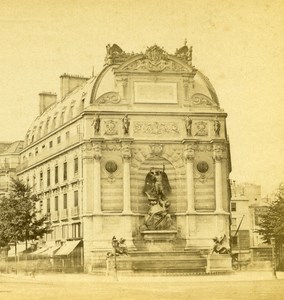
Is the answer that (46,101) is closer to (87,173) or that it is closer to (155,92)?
(87,173)

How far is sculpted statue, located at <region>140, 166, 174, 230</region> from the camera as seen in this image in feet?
111

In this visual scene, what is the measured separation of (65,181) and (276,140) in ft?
51.2

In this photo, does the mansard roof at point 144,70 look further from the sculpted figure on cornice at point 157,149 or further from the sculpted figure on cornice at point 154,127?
the sculpted figure on cornice at point 157,149

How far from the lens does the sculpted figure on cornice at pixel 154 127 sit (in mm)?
34241

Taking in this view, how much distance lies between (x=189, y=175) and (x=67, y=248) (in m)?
6.22

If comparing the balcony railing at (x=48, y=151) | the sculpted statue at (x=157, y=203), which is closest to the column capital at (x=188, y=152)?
the sculpted statue at (x=157, y=203)

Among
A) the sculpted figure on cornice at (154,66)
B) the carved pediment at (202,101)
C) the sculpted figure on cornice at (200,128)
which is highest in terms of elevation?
the sculpted figure on cornice at (154,66)

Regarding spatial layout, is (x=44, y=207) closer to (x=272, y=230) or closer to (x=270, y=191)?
(x=272, y=230)

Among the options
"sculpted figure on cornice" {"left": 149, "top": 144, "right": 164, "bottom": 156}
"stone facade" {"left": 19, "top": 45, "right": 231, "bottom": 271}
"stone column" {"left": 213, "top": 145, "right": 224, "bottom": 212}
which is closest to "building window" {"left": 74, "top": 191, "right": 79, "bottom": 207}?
"stone facade" {"left": 19, "top": 45, "right": 231, "bottom": 271}

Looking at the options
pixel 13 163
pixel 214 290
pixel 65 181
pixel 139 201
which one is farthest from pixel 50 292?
pixel 13 163

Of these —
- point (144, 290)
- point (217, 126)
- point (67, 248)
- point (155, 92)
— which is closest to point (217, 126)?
point (217, 126)

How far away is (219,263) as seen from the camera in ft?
106

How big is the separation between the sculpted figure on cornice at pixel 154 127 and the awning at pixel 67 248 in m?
5.56

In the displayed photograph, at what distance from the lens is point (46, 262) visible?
33.4 m
